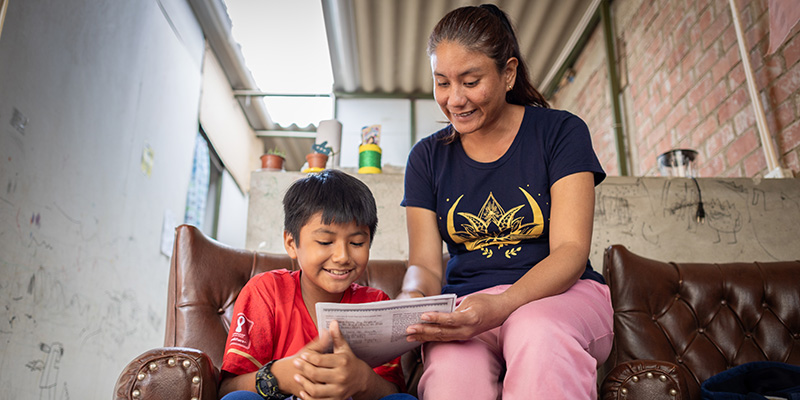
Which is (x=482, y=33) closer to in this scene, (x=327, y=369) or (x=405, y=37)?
(x=327, y=369)

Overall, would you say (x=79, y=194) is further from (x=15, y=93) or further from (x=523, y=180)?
(x=523, y=180)

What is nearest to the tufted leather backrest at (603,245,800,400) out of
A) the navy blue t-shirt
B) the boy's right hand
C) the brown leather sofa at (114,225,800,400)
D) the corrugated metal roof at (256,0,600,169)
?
the brown leather sofa at (114,225,800,400)

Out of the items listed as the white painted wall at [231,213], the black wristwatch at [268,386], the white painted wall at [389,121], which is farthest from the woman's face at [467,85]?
the white painted wall at [231,213]

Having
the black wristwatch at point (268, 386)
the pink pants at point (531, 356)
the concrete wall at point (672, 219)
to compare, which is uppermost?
the concrete wall at point (672, 219)

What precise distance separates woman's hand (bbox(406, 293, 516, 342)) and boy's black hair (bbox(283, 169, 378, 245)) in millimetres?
349

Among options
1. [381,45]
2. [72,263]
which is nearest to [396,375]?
[72,263]

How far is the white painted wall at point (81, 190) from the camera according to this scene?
2254mm

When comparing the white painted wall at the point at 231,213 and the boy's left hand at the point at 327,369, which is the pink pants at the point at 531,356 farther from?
the white painted wall at the point at 231,213

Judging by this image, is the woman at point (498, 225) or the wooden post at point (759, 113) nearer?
the woman at point (498, 225)

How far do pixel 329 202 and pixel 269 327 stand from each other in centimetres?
31

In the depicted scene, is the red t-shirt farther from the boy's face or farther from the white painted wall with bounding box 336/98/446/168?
the white painted wall with bounding box 336/98/446/168

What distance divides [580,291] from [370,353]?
0.47m

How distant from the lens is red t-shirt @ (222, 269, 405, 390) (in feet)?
3.71

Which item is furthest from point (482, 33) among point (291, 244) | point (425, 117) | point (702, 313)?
point (425, 117)
